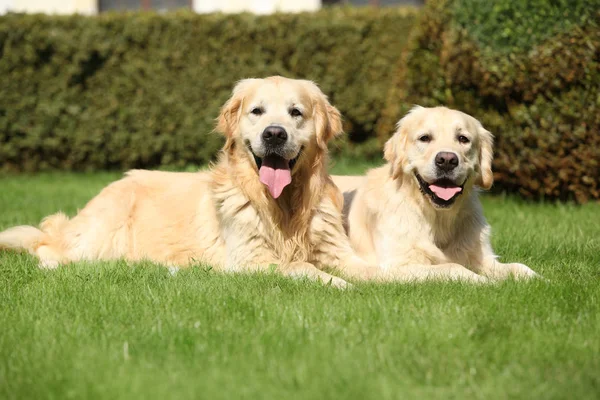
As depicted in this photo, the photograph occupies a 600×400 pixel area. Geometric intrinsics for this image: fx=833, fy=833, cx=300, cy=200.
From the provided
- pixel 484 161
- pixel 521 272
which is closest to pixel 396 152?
pixel 484 161

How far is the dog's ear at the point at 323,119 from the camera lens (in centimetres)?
564

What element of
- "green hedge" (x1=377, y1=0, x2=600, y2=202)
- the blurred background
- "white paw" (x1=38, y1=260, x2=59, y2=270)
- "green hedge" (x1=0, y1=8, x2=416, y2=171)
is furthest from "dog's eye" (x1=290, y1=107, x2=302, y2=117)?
"green hedge" (x1=0, y1=8, x2=416, y2=171)

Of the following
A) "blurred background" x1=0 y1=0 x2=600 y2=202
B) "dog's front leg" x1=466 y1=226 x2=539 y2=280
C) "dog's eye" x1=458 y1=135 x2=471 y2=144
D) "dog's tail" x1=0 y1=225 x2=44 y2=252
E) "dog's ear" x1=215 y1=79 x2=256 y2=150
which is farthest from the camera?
"blurred background" x1=0 y1=0 x2=600 y2=202

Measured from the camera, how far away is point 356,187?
6.47m

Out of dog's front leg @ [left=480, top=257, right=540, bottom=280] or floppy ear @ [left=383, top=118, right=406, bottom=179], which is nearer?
dog's front leg @ [left=480, top=257, right=540, bottom=280]

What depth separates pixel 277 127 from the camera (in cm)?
525

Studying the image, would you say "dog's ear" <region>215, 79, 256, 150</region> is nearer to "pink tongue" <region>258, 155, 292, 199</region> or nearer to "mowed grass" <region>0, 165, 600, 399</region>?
"pink tongue" <region>258, 155, 292, 199</region>

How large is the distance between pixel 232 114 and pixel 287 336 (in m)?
2.41

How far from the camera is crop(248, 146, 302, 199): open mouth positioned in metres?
5.42

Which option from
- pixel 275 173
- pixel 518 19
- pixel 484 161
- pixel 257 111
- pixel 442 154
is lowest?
pixel 275 173

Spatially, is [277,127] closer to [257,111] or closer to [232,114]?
[257,111]

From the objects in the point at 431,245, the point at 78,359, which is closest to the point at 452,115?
the point at 431,245

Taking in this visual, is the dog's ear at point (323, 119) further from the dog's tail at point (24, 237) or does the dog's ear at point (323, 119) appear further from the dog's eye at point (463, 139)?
the dog's tail at point (24, 237)

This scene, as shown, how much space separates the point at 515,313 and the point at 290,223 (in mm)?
1970
